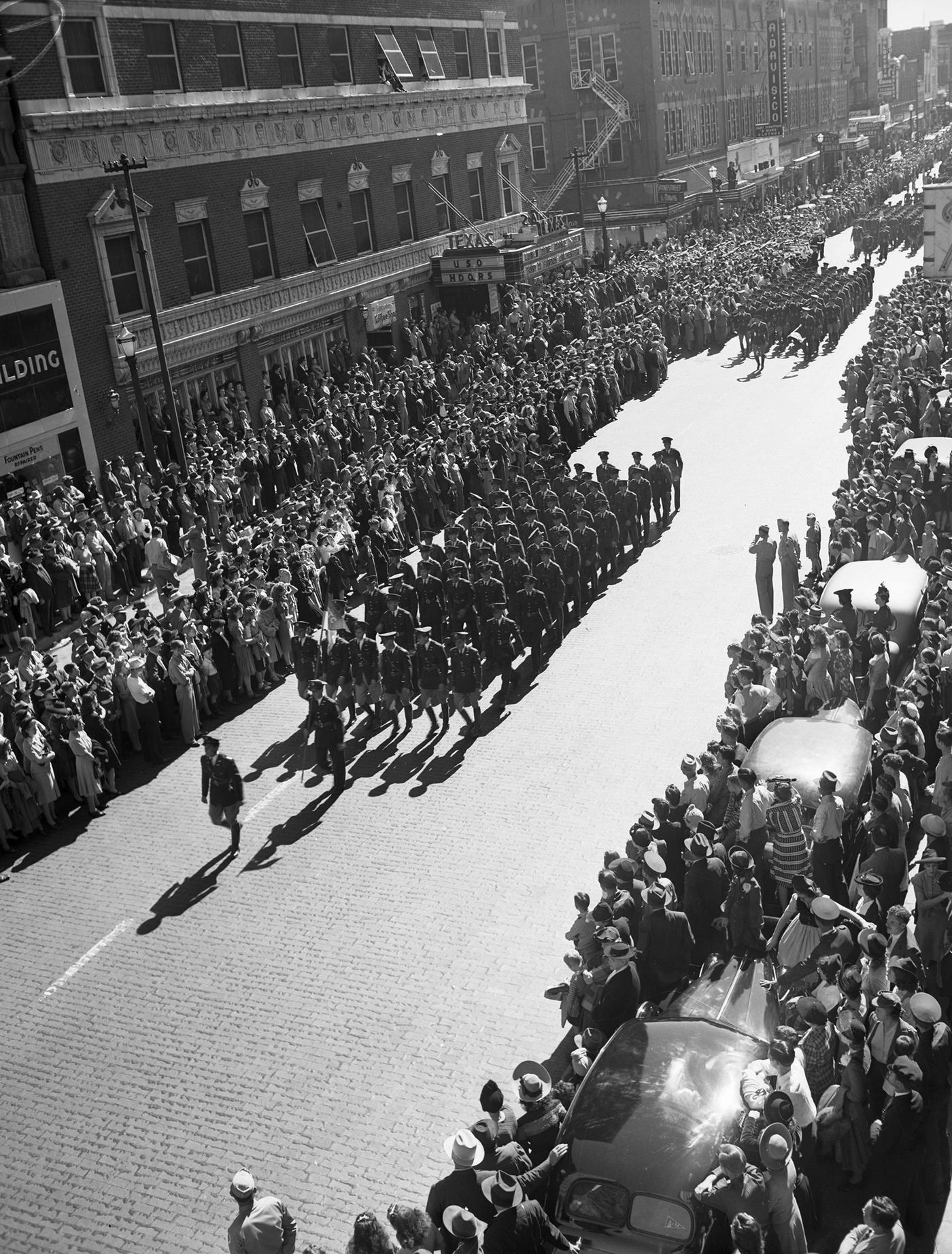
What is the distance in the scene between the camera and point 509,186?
47.3m

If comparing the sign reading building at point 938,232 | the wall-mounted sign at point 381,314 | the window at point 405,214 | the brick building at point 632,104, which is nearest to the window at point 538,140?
the brick building at point 632,104

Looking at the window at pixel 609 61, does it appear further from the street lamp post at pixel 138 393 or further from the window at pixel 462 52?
the street lamp post at pixel 138 393

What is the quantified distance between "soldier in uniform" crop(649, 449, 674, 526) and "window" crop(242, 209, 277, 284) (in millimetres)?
15191

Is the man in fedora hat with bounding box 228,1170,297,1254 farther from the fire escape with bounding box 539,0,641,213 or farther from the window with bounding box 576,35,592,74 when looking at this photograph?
the window with bounding box 576,35,592,74

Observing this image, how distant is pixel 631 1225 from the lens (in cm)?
709

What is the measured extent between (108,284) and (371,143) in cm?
1367

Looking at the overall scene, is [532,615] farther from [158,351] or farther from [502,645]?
[158,351]

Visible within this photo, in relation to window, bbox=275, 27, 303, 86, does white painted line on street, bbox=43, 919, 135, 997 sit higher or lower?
lower

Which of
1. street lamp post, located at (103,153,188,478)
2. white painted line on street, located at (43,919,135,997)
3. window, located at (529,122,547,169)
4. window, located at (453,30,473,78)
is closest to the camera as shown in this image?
white painted line on street, located at (43,919,135,997)

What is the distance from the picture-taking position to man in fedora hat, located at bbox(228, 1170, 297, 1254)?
687 cm

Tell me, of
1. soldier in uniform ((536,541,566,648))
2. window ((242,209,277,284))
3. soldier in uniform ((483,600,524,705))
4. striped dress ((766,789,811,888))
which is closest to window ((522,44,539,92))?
window ((242,209,277,284))

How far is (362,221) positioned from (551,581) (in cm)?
2416

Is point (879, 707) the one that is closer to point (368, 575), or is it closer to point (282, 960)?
point (282, 960)

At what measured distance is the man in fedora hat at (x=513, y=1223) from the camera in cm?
673
